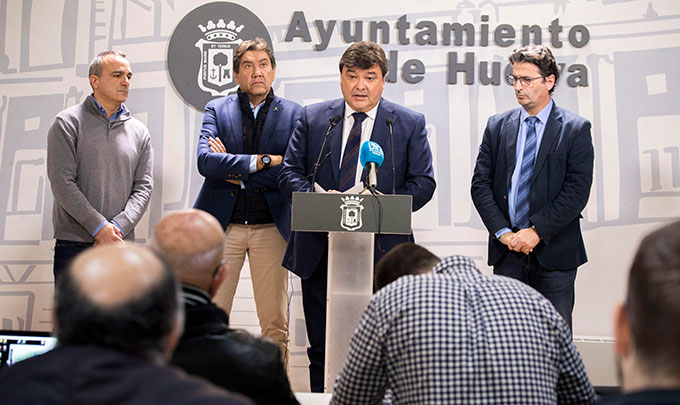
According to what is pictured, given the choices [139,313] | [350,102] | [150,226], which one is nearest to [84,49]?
[150,226]

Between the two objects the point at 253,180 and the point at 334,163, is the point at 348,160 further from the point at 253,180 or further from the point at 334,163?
the point at 253,180

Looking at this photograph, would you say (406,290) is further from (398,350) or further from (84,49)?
(84,49)

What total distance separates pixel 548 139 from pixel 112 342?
10.6 feet

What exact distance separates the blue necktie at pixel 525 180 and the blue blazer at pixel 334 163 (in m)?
0.56

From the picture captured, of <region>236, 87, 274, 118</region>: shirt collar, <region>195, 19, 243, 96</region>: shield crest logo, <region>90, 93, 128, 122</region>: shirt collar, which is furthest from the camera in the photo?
<region>195, 19, 243, 96</region>: shield crest logo

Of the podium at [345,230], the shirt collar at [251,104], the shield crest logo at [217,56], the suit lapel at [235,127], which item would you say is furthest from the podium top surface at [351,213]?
the shield crest logo at [217,56]

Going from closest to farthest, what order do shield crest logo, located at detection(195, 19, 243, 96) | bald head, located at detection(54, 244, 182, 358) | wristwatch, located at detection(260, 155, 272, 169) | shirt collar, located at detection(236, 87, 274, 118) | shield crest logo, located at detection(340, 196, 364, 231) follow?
bald head, located at detection(54, 244, 182, 358)
shield crest logo, located at detection(340, 196, 364, 231)
wristwatch, located at detection(260, 155, 272, 169)
shirt collar, located at detection(236, 87, 274, 118)
shield crest logo, located at detection(195, 19, 243, 96)

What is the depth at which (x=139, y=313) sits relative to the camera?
3.68ft

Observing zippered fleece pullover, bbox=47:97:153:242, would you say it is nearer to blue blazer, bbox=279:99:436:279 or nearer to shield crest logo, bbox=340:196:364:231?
blue blazer, bbox=279:99:436:279

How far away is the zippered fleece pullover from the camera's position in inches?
166

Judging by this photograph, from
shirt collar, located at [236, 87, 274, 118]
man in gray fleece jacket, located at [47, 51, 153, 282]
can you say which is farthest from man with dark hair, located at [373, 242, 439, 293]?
man in gray fleece jacket, located at [47, 51, 153, 282]

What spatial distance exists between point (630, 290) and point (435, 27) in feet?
13.4

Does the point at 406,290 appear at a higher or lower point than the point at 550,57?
lower

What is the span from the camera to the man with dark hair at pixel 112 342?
41.0 inches
